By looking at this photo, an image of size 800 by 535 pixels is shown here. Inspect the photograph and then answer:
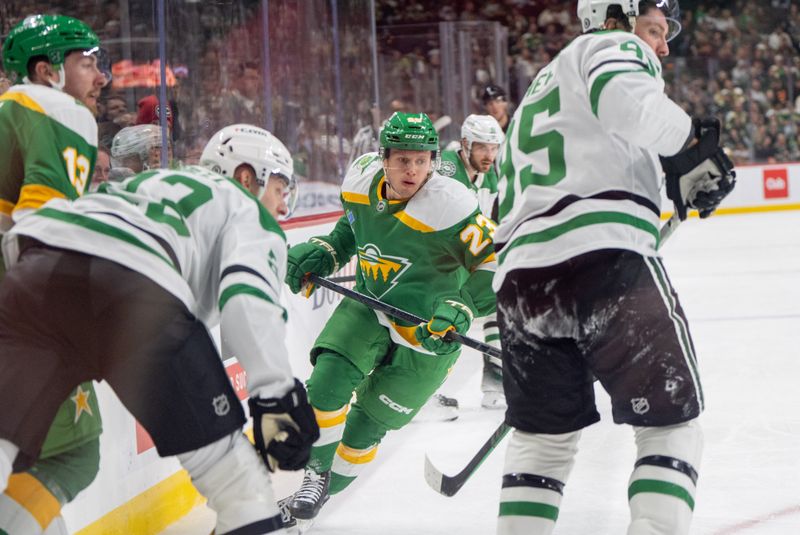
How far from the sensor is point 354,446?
2.78 metres

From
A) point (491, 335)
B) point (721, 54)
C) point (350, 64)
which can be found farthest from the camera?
point (721, 54)

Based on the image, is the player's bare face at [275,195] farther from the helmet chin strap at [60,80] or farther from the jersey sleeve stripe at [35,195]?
the helmet chin strap at [60,80]

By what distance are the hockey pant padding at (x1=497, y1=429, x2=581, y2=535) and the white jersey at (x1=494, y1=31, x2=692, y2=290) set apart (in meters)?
0.31

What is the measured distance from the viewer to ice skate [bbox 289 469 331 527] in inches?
106

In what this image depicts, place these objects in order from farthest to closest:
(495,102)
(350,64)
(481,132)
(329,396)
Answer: (350,64)
(495,102)
(481,132)
(329,396)

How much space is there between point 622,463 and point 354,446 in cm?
91

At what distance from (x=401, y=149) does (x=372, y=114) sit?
4528 mm

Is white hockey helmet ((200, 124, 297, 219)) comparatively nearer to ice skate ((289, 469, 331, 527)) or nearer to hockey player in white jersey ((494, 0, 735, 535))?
hockey player in white jersey ((494, 0, 735, 535))

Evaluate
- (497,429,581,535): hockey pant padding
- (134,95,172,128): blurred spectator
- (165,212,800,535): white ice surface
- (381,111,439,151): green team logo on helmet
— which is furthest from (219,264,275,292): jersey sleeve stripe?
(134,95,172,128): blurred spectator

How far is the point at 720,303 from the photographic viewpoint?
604cm

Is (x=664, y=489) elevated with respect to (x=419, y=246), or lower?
lower

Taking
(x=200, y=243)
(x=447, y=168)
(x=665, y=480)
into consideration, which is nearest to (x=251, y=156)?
(x=200, y=243)

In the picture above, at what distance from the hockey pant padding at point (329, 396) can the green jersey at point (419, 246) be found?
17cm

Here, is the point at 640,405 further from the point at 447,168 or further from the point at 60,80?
the point at 447,168
